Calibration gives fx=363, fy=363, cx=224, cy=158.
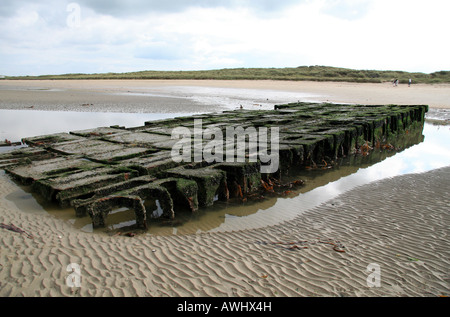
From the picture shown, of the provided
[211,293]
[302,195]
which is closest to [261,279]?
[211,293]

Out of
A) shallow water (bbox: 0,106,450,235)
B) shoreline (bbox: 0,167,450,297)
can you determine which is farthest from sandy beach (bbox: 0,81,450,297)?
shallow water (bbox: 0,106,450,235)

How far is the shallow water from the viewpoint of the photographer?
187 inches

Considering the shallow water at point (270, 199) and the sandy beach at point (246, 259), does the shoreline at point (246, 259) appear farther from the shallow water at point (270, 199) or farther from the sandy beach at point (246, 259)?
the shallow water at point (270, 199)

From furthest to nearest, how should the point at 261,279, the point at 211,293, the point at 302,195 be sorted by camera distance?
1. the point at 302,195
2. the point at 261,279
3. the point at 211,293

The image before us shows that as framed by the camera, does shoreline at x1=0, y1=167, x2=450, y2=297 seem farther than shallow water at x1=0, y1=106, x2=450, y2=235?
No

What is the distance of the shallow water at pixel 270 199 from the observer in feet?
15.6

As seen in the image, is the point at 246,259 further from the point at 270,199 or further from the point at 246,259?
the point at 270,199

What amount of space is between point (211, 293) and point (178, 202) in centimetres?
224

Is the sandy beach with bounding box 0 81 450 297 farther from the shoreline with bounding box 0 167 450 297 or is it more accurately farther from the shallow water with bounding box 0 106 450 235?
the shallow water with bounding box 0 106 450 235

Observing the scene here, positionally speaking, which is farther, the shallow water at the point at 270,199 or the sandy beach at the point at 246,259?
the shallow water at the point at 270,199

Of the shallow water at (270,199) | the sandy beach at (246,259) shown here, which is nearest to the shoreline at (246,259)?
the sandy beach at (246,259)

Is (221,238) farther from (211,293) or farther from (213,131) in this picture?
(213,131)
